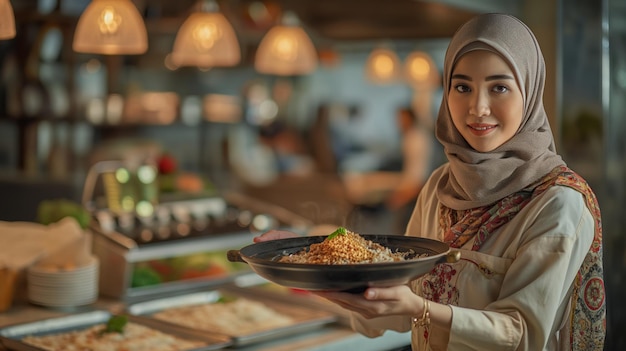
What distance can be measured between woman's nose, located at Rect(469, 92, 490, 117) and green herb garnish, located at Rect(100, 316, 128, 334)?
1821mm

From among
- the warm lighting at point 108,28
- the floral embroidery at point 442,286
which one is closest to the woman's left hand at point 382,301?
the floral embroidery at point 442,286

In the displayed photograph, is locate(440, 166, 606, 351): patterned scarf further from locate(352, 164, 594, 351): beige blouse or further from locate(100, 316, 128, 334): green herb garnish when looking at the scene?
locate(100, 316, 128, 334): green herb garnish

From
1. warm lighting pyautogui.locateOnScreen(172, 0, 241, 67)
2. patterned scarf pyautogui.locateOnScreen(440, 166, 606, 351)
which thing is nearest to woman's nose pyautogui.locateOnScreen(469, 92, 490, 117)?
patterned scarf pyautogui.locateOnScreen(440, 166, 606, 351)

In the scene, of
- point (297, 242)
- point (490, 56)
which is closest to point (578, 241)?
point (490, 56)

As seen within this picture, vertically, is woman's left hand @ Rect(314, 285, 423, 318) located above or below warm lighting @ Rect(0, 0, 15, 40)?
below

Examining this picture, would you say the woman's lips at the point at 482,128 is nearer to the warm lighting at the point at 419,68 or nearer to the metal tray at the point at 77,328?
the metal tray at the point at 77,328

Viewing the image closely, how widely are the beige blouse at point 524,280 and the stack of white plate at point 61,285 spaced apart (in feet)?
6.46

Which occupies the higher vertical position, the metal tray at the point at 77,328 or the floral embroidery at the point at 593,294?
the floral embroidery at the point at 593,294

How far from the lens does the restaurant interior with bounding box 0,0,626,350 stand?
4.14 m

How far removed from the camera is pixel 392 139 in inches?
569

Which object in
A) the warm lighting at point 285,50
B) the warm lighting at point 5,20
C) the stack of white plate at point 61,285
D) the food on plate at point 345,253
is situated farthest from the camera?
the warm lighting at point 285,50

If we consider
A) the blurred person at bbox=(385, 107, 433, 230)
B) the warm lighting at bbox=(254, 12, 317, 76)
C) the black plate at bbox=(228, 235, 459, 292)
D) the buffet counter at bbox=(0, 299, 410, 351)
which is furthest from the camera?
the blurred person at bbox=(385, 107, 433, 230)

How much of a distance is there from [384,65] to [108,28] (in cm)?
474

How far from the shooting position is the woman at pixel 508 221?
80.8 inches
